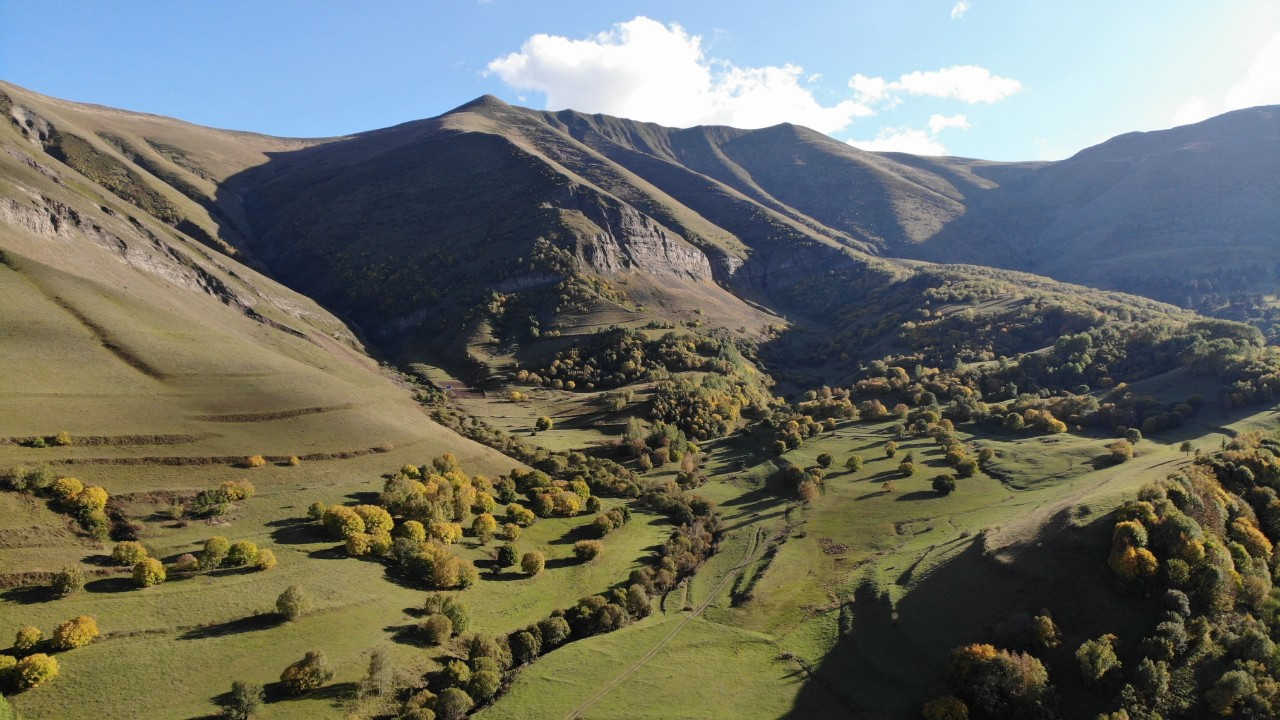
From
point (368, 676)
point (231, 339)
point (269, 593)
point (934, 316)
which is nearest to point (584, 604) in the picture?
point (368, 676)

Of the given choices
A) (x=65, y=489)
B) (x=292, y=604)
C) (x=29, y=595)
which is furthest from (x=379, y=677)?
(x=65, y=489)

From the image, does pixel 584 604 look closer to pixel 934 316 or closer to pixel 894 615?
pixel 894 615

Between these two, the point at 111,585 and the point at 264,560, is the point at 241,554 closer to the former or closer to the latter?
the point at 264,560

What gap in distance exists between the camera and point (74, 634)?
37156 millimetres

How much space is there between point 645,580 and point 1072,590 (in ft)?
122

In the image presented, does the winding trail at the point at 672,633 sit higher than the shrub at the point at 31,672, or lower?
lower

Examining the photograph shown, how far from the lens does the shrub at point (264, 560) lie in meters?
49.9

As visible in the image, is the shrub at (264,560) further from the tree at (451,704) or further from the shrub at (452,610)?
the tree at (451,704)

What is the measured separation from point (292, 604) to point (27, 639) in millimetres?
14250

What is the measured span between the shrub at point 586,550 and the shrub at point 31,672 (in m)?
42.6

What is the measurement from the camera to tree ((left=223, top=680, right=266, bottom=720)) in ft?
115

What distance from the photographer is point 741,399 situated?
138375 millimetres

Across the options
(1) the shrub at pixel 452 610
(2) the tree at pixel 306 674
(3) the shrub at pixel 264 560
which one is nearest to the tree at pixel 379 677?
A: (2) the tree at pixel 306 674

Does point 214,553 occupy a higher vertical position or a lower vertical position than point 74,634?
higher
